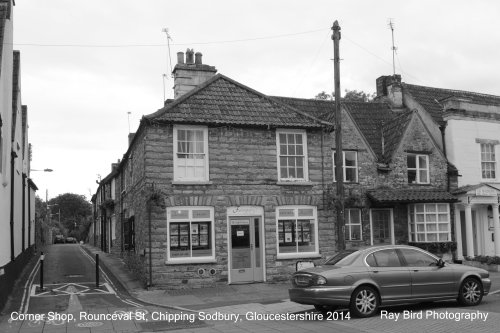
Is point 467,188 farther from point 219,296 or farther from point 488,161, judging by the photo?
point 219,296

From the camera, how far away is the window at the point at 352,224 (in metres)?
20.9

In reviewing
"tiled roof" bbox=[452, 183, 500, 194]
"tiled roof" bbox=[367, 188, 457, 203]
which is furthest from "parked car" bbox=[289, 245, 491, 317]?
"tiled roof" bbox=[452, 183, 500, 194]

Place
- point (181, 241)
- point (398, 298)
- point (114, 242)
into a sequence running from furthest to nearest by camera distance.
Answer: point (114, 242)
point (181, 241)
point (398, 298)

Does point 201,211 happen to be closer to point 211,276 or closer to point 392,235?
point 211,276

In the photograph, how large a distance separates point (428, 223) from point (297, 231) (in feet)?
18.9

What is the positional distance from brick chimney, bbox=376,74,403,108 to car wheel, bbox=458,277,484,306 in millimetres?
14668

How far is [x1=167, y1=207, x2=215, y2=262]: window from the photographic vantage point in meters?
17.8

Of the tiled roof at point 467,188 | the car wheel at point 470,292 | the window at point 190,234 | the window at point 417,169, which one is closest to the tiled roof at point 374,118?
the window at point 417,169

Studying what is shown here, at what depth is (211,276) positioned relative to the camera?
18031mm

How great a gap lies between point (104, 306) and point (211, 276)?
435 cm

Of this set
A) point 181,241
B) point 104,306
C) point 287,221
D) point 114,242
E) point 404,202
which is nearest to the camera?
point 104,306

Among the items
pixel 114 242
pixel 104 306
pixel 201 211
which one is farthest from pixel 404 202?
pixel 114 242

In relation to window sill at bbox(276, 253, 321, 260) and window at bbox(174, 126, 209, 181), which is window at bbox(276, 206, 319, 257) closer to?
window sill at bbox(276, 253, 321, 260)

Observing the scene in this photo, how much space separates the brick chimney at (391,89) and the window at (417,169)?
14.8 feet
